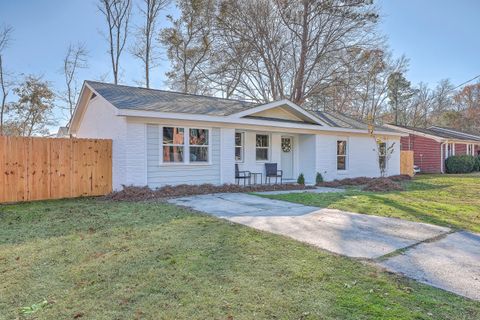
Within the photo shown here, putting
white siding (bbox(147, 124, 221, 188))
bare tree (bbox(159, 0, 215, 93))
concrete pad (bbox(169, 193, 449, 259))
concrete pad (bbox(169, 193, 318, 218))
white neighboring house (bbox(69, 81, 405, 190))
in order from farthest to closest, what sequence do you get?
bare tree (bbox(159, 0, 215, 93)) → white siding (bbox(147, 124, 221, 188)) → white neighboring house (bbox(69, 81, 405, 190)) → concrete pad (bbox(169, 193, 318, 218)) → concrete pad (bbox(169, 193, 449, 259))

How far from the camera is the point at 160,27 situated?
22.8 m

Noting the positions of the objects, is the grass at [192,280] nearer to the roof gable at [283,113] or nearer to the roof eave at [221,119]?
the roof eave at [221,119]

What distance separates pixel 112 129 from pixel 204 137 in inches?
119

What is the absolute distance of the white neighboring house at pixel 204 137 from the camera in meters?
9.88

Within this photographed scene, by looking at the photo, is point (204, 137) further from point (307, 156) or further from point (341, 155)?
point (341, 155)

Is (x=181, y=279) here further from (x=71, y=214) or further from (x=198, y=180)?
(x=198, y=180)

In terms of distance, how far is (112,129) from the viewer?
1059 centimetres

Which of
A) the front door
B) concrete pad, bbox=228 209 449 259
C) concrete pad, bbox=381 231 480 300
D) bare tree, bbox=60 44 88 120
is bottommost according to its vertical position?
concrete pad, bbox=381 231 480 300

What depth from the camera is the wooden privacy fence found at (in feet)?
28.4

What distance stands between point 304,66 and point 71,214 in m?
19.2

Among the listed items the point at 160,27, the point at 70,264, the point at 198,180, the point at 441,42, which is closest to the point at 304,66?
the point at 441,42

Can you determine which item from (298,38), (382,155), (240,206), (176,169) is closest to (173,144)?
(176,169)

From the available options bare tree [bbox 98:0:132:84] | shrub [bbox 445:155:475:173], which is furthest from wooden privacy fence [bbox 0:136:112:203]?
shrub [bbox 445:155:475:173]

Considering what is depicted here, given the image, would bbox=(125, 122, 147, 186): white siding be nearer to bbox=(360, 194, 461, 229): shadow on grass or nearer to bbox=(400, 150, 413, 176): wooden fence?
bbox=(360, 194, 461, 229): shadow on grass
